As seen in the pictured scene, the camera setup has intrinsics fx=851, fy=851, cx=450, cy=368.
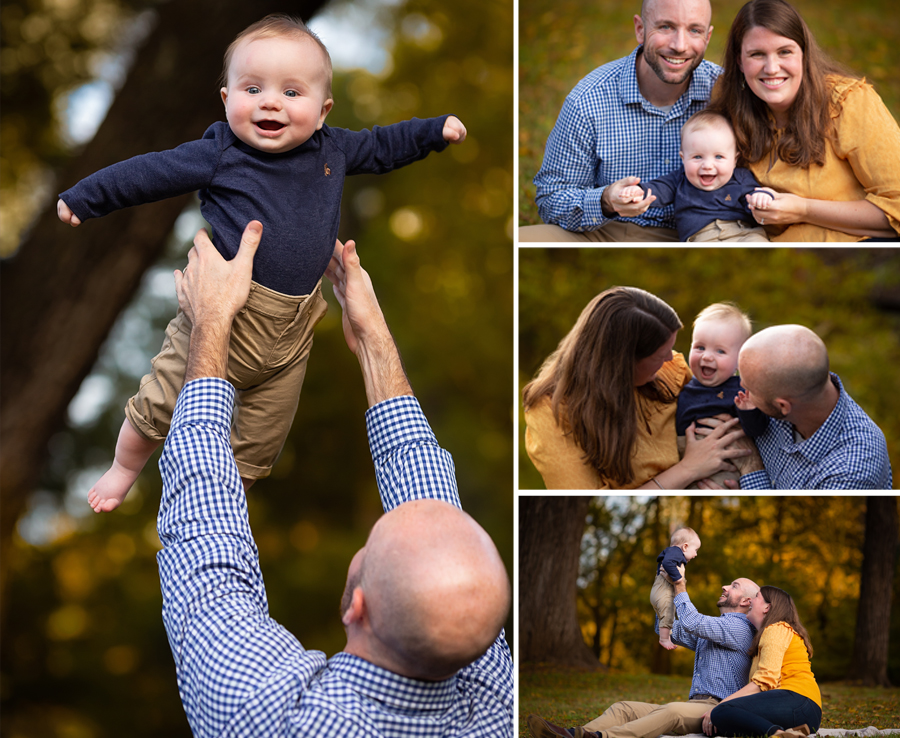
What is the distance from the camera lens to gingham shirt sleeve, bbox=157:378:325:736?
158cm

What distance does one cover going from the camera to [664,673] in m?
3.05

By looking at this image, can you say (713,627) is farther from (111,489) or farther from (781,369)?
(111,489)

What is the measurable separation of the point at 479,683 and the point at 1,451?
130 inches

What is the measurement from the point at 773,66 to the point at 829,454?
1.33m

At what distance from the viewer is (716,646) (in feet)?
9.58

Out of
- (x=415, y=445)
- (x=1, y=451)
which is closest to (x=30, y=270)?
(x=1, y=451)

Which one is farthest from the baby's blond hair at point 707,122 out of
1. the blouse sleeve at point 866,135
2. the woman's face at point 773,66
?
the blouse sleeve at point 866,135

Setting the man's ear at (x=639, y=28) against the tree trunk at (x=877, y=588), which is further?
the tree trunk at (x=877, y=588)

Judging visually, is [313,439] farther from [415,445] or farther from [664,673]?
[415,445]

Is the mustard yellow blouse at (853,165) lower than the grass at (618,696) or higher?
higher

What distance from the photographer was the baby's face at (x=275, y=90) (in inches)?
74.4

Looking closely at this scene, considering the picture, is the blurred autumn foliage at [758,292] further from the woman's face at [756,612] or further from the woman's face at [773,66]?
the woman's face at [756,612]

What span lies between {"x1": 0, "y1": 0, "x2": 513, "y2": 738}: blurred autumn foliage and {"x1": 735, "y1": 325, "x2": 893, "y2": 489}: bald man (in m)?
4.27

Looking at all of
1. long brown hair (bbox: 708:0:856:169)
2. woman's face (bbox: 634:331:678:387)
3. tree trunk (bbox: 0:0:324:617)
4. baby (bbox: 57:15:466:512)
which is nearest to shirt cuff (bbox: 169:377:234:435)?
baby (bbox: 57:15:466:512)
